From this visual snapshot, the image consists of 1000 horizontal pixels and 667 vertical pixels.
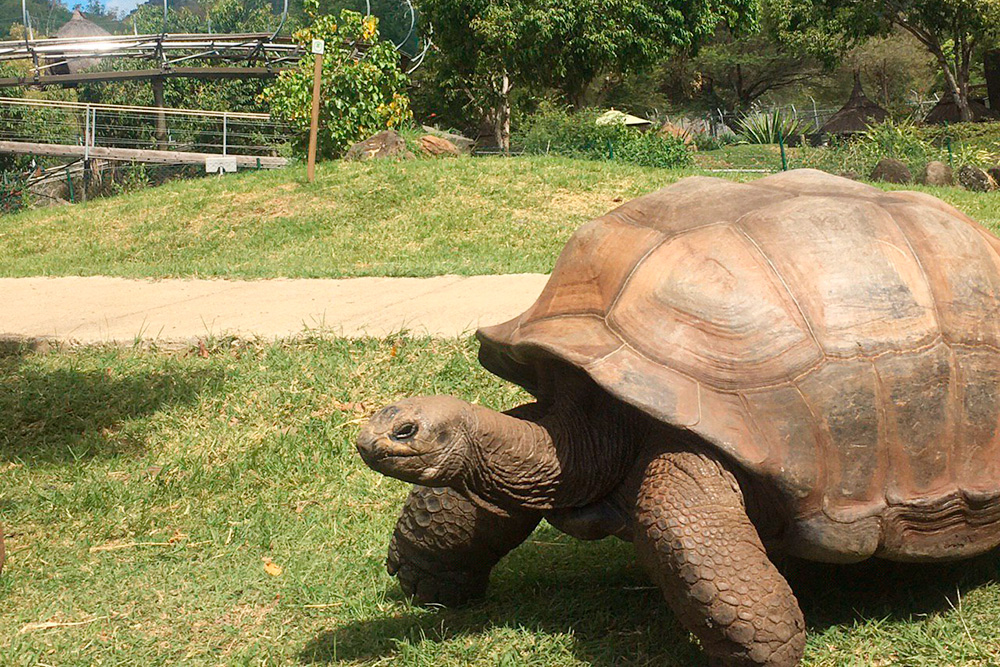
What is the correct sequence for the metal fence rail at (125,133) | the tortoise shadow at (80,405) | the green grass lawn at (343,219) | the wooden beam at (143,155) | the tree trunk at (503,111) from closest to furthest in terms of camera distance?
the tortoise shadow at (80,405)
the green grass lawn at (343,219)
the wooden beam at (143,155)
the metal fence rail at (125,133)
the tree trunk at (503,111)

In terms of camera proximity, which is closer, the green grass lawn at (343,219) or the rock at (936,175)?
the green grass lawn at (343,219)

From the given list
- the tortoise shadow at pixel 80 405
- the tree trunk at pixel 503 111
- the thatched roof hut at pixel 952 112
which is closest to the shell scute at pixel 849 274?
the tortoise shadow at pixel 80 405

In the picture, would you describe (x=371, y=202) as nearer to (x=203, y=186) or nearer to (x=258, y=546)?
(x=203, y=186)

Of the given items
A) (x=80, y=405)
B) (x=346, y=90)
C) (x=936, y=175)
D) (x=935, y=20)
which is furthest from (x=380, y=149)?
(x=935, y=20)

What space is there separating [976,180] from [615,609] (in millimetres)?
11329

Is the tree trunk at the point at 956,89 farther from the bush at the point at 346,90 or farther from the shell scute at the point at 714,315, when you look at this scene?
the shell scute at the point at 714,315

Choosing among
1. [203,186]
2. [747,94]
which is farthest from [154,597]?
[747,94]

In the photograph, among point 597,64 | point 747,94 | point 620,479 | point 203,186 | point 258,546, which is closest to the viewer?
point 620,479

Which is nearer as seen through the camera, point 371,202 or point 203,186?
point 371,202

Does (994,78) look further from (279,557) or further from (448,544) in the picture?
(448,544)

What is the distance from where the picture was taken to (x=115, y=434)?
A: 13.5 ft

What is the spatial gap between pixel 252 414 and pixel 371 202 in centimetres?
625

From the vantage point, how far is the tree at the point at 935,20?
78.4ft

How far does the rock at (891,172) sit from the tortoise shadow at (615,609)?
10143mm
